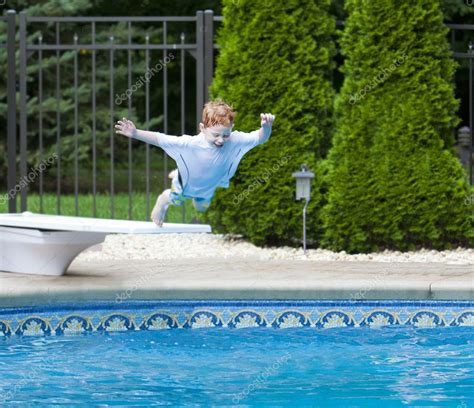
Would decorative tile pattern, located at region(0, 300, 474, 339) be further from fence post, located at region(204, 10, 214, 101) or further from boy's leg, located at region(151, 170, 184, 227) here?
fence post, located at region(204, 10, 214, 101)

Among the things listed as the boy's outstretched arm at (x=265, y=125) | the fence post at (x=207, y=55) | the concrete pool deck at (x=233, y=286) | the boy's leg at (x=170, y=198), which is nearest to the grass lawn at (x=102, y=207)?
the fence post at (x=207, y=55)

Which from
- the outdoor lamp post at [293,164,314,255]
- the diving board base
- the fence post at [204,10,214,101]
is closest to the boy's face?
the diving board base

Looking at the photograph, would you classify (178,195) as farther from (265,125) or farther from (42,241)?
(42,241)

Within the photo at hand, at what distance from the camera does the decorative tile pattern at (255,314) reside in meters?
6.54

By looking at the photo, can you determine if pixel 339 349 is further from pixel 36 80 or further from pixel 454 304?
pixel 36 80

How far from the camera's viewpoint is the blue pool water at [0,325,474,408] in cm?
489

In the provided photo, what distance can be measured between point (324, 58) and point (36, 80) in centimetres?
844

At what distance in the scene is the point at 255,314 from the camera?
21.6ft

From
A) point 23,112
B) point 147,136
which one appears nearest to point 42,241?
point 147,136

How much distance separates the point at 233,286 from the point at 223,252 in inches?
91.7

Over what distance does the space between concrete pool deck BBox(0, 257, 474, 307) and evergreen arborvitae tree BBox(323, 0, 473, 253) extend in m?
1.52

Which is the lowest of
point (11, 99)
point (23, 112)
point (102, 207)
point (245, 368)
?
point (245, 368)

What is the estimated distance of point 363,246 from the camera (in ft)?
29.1

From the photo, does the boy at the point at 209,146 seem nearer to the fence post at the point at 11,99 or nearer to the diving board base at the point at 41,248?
the diving board base at the point at 41,248
